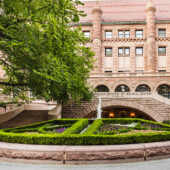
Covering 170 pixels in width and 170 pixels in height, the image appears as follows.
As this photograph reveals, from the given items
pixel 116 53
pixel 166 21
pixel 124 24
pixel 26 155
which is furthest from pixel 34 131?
pixel 166 21

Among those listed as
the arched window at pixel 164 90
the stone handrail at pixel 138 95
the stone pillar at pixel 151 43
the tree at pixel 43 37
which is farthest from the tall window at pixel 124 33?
the tree at pixel 43 37

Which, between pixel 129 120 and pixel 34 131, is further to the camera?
pixel 129 120

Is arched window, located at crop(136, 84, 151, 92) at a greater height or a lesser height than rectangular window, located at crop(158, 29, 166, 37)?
lesser

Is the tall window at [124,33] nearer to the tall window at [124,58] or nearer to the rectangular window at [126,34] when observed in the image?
the rectangular window at [126,34]

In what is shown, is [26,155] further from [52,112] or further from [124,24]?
[124,24]

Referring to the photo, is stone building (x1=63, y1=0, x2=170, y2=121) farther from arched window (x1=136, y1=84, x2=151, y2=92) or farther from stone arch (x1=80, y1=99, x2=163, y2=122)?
stone arch (x1=80, y1=99, x2=163, y2=122)

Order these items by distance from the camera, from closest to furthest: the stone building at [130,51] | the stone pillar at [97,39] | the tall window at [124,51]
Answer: the stone building at [130,51], the stone pillar at [97,39], the tall window at [124,51]

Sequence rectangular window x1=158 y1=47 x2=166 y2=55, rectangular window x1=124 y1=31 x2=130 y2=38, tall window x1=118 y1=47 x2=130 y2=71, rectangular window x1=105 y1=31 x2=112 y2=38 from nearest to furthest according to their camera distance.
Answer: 1. rectangular window x1=158 y1=47 x2=166 y2=55
2. tall window x1=118 y1=47 x2=130 y2=71
3. rectangular window x1=124 y1=31 x2=130 y2=38
4. rectangular window x1=105 y1=31 x2=112 y2=38

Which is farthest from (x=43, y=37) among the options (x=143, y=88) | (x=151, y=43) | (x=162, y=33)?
(x=162, y=33)

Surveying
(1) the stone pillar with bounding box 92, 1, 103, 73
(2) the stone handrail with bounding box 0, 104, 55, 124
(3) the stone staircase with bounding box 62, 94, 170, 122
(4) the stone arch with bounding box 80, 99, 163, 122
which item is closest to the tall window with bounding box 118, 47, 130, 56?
(1) the stone pillar with bounding box 92, 1, 103, 73

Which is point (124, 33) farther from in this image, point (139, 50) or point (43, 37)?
point (43, 37)

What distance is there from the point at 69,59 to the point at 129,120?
569cm

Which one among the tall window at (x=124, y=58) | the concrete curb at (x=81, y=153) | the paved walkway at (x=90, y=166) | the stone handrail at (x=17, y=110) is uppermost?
the tall window at (x=124, y=58)

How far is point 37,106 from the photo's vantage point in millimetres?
20312
